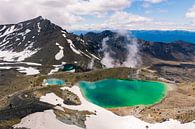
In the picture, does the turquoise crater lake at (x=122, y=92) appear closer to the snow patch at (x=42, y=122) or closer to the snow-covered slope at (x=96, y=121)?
the snow-covered slope at (x=96, y=121)

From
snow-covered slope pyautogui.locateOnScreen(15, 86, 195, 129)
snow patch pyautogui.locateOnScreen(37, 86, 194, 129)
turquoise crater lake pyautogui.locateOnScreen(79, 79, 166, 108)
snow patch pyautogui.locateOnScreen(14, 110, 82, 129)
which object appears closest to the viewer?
snow patch pyautogui.locateOnScreen(14, 110, 82, 129)

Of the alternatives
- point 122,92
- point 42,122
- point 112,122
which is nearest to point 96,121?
point 112,122

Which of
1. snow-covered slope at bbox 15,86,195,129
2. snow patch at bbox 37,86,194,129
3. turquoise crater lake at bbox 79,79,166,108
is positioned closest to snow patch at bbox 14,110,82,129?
snow-covered slope at bbox 15,86,195,129

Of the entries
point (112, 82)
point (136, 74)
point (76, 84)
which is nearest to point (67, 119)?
point (76, 84)

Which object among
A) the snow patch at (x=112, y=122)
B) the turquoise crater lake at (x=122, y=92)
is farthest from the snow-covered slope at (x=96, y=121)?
the turquoise crater lake at (x=122, y=92)

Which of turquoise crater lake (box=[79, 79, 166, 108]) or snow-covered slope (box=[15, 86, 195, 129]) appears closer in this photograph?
snow-covered slope (box=[15, 86, 195, 129])

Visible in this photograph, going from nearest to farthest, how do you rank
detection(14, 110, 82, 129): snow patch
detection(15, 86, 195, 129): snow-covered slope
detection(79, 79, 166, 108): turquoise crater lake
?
1. detection(14, 110, 82, 129): snow patch
2. detection(15, 86, 195, 129): snow-covered slope
3. detection(79, 79, 166, 108): turquoise crater lake

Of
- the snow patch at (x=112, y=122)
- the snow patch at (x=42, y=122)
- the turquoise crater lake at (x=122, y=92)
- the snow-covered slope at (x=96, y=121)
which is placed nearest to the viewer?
the snow patch at (x=42, y=122)

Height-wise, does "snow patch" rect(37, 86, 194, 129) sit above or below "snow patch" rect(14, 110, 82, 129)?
below

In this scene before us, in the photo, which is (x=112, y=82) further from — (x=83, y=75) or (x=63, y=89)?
(x=63, y=89)

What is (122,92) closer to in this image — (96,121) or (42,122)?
(96,121)

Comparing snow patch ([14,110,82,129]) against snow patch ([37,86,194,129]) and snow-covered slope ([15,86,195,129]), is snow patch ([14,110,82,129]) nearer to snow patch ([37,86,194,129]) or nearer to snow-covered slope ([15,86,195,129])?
snow-covered slope ([15,86,195,129])
